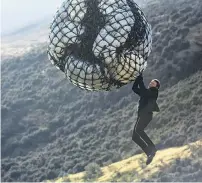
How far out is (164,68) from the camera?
4188 cm

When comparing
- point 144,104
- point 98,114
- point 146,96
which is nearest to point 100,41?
point 146,96

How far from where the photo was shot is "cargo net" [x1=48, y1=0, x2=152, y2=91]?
470cm

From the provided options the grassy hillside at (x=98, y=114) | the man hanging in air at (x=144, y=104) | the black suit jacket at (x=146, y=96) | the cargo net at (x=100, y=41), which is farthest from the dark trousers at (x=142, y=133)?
the grassy hillside at (x=98, y=114)

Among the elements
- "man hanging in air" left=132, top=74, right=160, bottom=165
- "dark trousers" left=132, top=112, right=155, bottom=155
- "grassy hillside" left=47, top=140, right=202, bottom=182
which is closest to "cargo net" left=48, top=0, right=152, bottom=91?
"man hanging in air" left=132, top=74, right=160, bottom=165

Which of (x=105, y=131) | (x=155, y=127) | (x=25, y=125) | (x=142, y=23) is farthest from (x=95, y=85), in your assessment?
(x=25, y=125)

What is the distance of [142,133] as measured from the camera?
6902 millimetres

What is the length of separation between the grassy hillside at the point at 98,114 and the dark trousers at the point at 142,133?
Answer: 63.7 ft

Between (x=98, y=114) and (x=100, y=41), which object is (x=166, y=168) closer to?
(x=100, y=41)

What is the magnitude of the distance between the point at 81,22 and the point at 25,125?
4631 centimetres

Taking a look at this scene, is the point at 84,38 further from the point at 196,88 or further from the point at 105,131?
the point at 105,131

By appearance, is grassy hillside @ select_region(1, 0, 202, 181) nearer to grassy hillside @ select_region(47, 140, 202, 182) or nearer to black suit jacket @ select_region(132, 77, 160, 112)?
grassy hillside @ select_region(47, 140, 202, 182)

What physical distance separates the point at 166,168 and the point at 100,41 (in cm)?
1752

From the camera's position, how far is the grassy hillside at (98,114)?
33688 millimetres

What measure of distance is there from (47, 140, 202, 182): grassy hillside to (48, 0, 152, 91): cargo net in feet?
46.8
